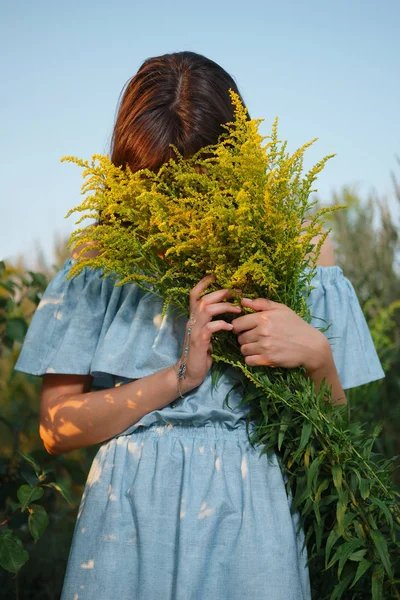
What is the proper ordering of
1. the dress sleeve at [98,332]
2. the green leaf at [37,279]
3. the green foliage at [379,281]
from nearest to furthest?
the dress sleeve at [98,332] < the green leaf at [37,279] < the green foliage at [379,281]

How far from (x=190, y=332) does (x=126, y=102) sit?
0.65 m

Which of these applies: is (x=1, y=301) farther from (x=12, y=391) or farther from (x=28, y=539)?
(x=12, y=391)

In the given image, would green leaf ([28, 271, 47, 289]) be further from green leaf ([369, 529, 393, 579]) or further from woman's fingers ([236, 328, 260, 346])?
green leaf ([369, 529, 393, 579])

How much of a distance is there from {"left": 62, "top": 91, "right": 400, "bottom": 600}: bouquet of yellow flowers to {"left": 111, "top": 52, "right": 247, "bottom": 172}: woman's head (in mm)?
145

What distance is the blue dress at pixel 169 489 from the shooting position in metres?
1.20

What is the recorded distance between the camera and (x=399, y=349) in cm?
338

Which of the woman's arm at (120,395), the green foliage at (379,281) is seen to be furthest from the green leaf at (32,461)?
the green foliage at (379,281)

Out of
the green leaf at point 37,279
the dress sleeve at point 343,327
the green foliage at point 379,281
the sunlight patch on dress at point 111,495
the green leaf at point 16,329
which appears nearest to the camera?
the sunlight patch on dress at point 111,495

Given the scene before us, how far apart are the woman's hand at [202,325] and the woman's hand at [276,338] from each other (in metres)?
0.04

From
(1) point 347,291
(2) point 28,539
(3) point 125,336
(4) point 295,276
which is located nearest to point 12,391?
(2) point 28,539

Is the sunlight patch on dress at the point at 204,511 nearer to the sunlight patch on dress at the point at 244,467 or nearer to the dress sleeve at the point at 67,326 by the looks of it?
the sunlight patch on dress at the point at 244,467

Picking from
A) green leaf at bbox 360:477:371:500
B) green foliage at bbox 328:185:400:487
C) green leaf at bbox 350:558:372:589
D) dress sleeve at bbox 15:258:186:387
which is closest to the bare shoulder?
dress sleeve at bbox 15:258:186:387

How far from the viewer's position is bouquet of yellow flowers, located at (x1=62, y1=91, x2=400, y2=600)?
3.60 feet

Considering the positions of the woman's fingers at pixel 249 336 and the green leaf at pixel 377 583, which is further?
the woman's fingers at pixel 249 336
